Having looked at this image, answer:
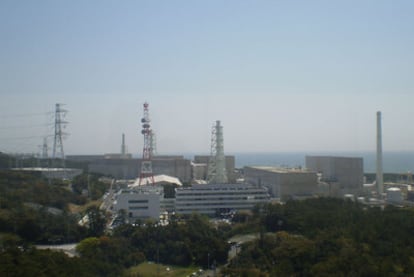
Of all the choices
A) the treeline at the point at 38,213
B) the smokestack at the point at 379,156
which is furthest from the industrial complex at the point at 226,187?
the treeline at the point at 38,213

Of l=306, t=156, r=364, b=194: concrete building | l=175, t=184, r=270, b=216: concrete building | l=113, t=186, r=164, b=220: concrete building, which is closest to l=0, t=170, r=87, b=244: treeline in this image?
l=113, t=186, r=164, b=220: concrete building

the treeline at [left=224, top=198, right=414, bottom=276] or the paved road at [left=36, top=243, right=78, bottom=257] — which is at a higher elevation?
the treeline at [left=224, top=198, right=414, bottom=276]

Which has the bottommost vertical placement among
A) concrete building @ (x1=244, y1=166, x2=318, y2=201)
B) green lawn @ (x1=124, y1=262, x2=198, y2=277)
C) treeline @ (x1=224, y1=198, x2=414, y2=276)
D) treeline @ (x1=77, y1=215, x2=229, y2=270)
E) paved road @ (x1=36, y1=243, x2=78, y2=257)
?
green lawn @ (x1=124, y1=262, x2=198, y2=277)

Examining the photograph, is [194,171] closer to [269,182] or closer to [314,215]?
[269,182]

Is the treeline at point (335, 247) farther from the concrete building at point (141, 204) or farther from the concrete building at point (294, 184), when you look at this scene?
the concrete building at point (294, 184)

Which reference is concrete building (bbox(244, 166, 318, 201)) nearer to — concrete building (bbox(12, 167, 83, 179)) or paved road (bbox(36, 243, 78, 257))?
paved road (bbox(36, 243, 78, 257))

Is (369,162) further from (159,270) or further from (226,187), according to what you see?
(159,270)
